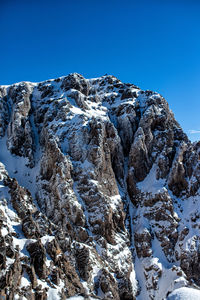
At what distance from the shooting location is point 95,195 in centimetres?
8294

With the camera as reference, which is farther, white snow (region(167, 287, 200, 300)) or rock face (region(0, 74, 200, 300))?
rock face (region(0, 74, 200, 300))

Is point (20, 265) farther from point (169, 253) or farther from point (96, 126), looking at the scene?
point (96, 126)

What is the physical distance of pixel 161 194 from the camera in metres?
91.4

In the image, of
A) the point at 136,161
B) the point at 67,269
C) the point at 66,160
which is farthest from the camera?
the point at 136,161

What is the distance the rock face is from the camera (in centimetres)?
5438

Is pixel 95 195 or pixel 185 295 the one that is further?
pixel 95 195

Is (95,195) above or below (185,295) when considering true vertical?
above

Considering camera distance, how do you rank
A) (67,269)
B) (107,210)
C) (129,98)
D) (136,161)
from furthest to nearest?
(129,98) < (136,161) < (107,210) < (67,269)

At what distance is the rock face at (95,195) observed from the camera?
54.4 metres

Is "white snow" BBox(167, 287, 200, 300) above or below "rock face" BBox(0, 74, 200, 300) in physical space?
below

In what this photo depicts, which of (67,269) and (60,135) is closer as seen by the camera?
(67,269)

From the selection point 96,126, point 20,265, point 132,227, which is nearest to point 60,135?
point 96,126

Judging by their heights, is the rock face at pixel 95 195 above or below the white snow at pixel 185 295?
above

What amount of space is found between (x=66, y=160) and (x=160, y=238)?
38.8 meters
